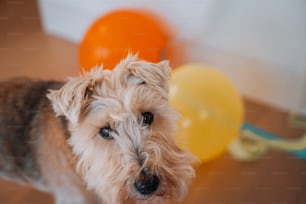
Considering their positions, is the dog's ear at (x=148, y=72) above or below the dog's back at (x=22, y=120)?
above

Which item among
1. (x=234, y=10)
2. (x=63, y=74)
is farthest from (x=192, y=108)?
(x=63, y=74)

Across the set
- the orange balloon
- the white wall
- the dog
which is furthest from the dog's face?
the white wall

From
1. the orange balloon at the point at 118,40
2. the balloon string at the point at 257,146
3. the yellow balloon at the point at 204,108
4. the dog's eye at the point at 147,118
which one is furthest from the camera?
the balloon string at the point at 257,146

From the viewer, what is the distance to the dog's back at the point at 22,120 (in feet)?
5.36

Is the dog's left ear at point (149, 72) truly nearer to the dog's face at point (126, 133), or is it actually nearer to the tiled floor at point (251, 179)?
the dog's face at point (126, 133)

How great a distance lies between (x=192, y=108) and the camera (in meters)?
1.90

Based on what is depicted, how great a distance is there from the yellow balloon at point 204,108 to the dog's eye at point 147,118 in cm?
47

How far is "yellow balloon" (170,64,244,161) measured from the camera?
1.89 meters

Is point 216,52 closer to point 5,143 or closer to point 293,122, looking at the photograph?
point 293,122

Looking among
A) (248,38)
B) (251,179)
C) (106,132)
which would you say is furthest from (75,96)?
(248,38)

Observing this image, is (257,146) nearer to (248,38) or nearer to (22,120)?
(248,38)

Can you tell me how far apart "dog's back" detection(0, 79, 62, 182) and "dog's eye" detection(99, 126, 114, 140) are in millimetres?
314

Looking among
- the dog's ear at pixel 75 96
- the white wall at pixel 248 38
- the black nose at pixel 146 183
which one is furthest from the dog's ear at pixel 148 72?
the white wall at pixel 248 38

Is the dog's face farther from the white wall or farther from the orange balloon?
the white wall
